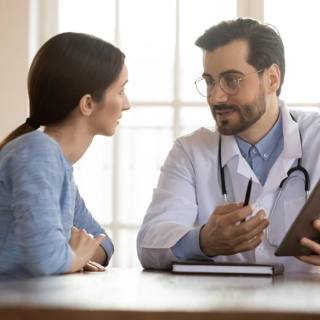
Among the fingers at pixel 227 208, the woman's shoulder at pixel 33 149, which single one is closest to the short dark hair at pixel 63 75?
the woman's shoulder at pixel 33 149

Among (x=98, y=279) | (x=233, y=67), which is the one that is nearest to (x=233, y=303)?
(x=98, y=279)

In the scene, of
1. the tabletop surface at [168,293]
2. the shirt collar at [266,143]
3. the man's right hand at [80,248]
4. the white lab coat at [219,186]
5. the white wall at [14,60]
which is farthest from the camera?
the white wall at [14,60]

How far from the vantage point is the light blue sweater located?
4.58 feet

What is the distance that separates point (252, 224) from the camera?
5.51ft

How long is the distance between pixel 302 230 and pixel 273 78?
3.54ft

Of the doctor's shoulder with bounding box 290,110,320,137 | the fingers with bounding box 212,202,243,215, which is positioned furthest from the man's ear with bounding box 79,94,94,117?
the doctor's shoulder with bounding box 290,110,320,137

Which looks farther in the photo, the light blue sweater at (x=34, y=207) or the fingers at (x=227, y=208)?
the fingers at (x=227, y=208)

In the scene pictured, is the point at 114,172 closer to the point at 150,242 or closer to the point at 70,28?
the point at 70,28

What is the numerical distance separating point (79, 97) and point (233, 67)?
811 millimetres

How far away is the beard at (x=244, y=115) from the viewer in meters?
2.30

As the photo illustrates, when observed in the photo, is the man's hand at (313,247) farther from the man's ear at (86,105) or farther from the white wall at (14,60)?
the white wall at (14,60)

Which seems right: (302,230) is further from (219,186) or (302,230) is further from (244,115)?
(244,115)

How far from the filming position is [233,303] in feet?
2.90

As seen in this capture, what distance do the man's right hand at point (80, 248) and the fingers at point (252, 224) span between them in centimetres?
37
